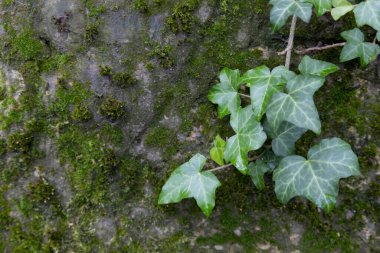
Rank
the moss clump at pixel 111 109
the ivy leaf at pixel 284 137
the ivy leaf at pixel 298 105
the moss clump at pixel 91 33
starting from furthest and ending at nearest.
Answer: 1. the moss clump at pixel 91 33
2. the moss clump at pixel 111 109
3. the ivy leaf at pixel 284 137
4. the ivy leaf at pixel 298 105

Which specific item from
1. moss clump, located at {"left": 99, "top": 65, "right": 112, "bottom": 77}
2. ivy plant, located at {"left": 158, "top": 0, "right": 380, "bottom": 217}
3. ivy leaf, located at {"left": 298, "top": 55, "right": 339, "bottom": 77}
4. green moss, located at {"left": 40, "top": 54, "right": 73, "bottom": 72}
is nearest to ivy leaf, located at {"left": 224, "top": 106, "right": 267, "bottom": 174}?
ivy plant, located at {"left": 158, "top": 0, "right": 380, "bottom": 217}

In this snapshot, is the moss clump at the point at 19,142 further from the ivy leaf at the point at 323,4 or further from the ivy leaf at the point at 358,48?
the ivy leaf at the point at 358,48

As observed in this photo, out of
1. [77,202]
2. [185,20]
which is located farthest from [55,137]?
[185,20]

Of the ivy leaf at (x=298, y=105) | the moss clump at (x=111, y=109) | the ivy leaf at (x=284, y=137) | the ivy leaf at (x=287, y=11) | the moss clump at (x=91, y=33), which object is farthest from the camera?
the moss clump at (x=91, y=33)

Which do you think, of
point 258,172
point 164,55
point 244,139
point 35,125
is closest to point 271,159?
point 258,172

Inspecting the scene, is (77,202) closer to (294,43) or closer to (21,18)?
(21,18)

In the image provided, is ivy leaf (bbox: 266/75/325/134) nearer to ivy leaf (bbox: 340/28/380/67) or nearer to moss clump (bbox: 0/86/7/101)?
ivy leaf (bbox: 340/28/380/67)

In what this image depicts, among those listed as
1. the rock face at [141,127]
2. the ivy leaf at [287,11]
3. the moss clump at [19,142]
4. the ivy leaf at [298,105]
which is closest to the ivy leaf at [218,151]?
the rock face at [141,127]
